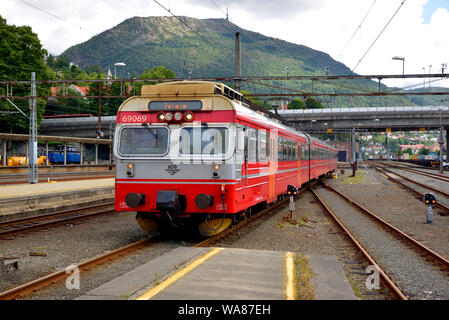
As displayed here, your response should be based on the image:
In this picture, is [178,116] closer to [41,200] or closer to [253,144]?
[253,144]

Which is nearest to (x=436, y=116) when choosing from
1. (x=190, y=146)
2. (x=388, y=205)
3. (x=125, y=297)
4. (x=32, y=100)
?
(x=388, y=205)

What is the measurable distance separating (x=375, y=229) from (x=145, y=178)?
23.9 feet

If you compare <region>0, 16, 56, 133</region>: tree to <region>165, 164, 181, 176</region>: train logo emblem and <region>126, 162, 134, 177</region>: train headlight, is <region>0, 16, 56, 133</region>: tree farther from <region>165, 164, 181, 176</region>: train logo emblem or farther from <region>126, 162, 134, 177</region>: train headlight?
<region>165, 164, 181, 176</region>: train logo emblem

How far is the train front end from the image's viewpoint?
1024 centimetres

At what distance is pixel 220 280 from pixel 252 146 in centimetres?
597

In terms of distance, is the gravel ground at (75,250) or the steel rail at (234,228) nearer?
the gravel ground at (75,250)

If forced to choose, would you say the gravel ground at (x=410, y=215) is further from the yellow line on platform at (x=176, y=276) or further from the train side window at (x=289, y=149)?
the yellow line on platform at (x=176, y=276)

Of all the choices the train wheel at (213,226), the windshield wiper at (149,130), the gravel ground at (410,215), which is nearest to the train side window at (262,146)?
the train wheel at (213,226)

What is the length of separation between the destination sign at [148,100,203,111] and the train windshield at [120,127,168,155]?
50 centimetres

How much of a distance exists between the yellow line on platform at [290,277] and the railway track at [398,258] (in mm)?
1540

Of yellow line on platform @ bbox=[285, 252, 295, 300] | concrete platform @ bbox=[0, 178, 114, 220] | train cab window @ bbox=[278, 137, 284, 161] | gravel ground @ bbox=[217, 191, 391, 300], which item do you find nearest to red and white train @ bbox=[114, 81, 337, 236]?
gravel ground @ bbox=[217, 191, 391, 300]

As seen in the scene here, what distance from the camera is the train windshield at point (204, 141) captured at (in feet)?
33.8

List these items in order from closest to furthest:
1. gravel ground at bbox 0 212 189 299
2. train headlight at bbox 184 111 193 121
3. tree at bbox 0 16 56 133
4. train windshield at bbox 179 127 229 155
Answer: gravel ground at bbox 0 212 189 299
train windshield at bbox 179 127 229 155
train headlight at bbox 184 111 193 121
tree at bbox 0 16 56 133
